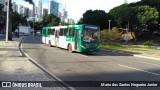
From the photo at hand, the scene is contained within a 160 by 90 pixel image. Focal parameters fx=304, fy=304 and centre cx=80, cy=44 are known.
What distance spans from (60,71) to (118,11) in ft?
284

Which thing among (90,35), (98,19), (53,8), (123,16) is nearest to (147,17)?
(123,16)

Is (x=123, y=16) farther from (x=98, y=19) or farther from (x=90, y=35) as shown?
(x=90, y=35)

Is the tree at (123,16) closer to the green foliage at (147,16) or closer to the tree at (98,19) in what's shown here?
the green foliage at (147,16)

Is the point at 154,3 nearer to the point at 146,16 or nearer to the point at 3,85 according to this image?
the point at 146,16

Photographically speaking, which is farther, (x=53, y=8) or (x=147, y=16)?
(x=53, y=8)

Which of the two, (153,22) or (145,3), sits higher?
(145,3)

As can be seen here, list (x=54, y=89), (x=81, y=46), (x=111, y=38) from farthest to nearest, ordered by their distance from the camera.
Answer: (x=111, y=38) → (x=81, y=46) → (x=54, y=89)

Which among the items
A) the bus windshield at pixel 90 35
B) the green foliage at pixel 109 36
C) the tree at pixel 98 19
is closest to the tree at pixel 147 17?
the tree at pixel 98 19

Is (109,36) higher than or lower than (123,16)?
lower

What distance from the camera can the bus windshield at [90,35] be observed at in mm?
27500

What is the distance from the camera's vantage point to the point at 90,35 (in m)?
27.8

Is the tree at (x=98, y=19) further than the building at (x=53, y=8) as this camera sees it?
No

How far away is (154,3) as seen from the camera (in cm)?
10562

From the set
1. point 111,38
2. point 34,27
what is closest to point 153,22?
point 111,38
